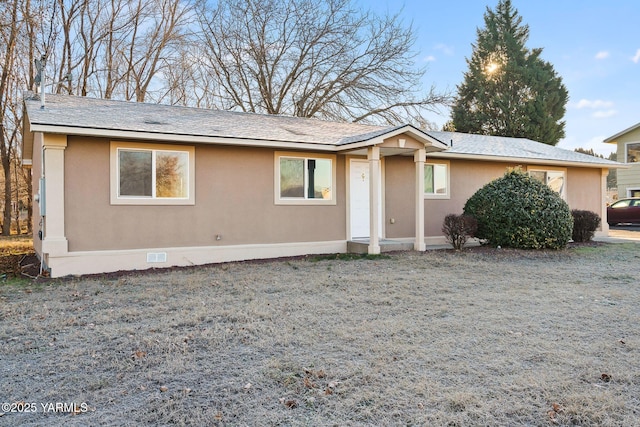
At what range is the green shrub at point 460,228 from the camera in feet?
34.1

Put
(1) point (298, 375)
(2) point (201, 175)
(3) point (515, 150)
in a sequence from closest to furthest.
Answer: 1. (1) point (298, 375)
2. (2) point (201, 175)
3. (3) point (515, 150)

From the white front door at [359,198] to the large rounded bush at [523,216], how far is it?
2834 millimetres

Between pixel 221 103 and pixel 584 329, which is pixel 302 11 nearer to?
pixel 221 103

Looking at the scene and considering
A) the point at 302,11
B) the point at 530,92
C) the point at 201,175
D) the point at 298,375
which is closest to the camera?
the point at 298,375

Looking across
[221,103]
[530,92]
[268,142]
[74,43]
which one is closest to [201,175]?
[268,142]

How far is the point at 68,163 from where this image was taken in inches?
313

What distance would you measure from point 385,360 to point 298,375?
30.6 inches

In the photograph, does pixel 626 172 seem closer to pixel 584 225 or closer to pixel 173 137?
pixel 584 225

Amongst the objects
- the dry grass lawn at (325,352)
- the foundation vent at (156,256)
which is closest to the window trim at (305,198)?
the foundation vent at (156,256)

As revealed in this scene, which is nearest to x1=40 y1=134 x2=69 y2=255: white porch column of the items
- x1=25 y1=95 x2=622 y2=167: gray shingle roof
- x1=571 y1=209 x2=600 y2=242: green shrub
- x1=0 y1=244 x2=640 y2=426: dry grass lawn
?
x1=25 y1=95 x2=622 y2=167: gray shingle roof

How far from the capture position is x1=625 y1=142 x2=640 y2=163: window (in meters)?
22.7

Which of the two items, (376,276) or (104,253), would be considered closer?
(376,276)

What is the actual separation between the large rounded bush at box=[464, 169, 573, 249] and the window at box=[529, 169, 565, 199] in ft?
13.4

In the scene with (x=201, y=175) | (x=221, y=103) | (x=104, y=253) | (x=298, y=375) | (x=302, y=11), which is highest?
(x=302, y=11)
